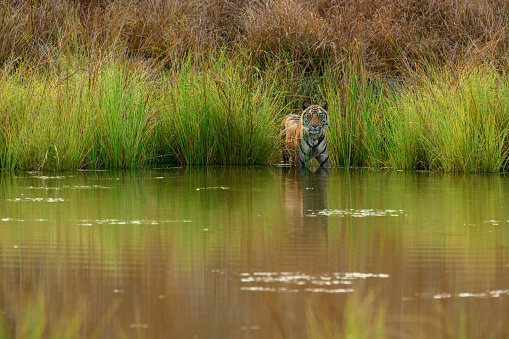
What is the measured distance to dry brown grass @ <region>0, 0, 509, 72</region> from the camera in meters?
12.8

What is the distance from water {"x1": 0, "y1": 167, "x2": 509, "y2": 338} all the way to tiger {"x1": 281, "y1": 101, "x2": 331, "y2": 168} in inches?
112

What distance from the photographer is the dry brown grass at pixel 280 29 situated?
1284 cm

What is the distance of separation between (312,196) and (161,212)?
152 centimetres

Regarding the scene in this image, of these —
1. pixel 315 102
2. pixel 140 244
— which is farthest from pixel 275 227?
pixel 315 102

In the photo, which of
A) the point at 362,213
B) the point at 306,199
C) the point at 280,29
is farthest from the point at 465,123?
the point at 280,29

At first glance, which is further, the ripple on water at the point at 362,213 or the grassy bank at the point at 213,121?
the grassy bank at the point at 213,121

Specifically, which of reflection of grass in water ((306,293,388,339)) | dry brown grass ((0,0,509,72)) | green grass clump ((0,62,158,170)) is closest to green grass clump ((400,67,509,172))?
dry brown grass ((0,0,509,72))

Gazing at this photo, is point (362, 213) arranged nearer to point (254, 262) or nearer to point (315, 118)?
point (254, 262)

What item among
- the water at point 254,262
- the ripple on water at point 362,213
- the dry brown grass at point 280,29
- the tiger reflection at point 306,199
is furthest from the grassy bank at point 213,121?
the ripple on water at point 362,213

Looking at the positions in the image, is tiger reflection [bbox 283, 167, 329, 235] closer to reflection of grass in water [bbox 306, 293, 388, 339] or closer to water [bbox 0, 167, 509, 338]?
water [bbox 0, 167, 509, 338]

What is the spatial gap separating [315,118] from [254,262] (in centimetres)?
625

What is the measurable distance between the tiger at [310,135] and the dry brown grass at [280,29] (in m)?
2.12

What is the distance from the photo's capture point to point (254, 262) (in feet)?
12.8

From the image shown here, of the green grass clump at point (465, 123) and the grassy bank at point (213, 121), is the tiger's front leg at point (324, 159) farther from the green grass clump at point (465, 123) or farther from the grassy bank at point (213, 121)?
the green grass clump at point (465, 123)
